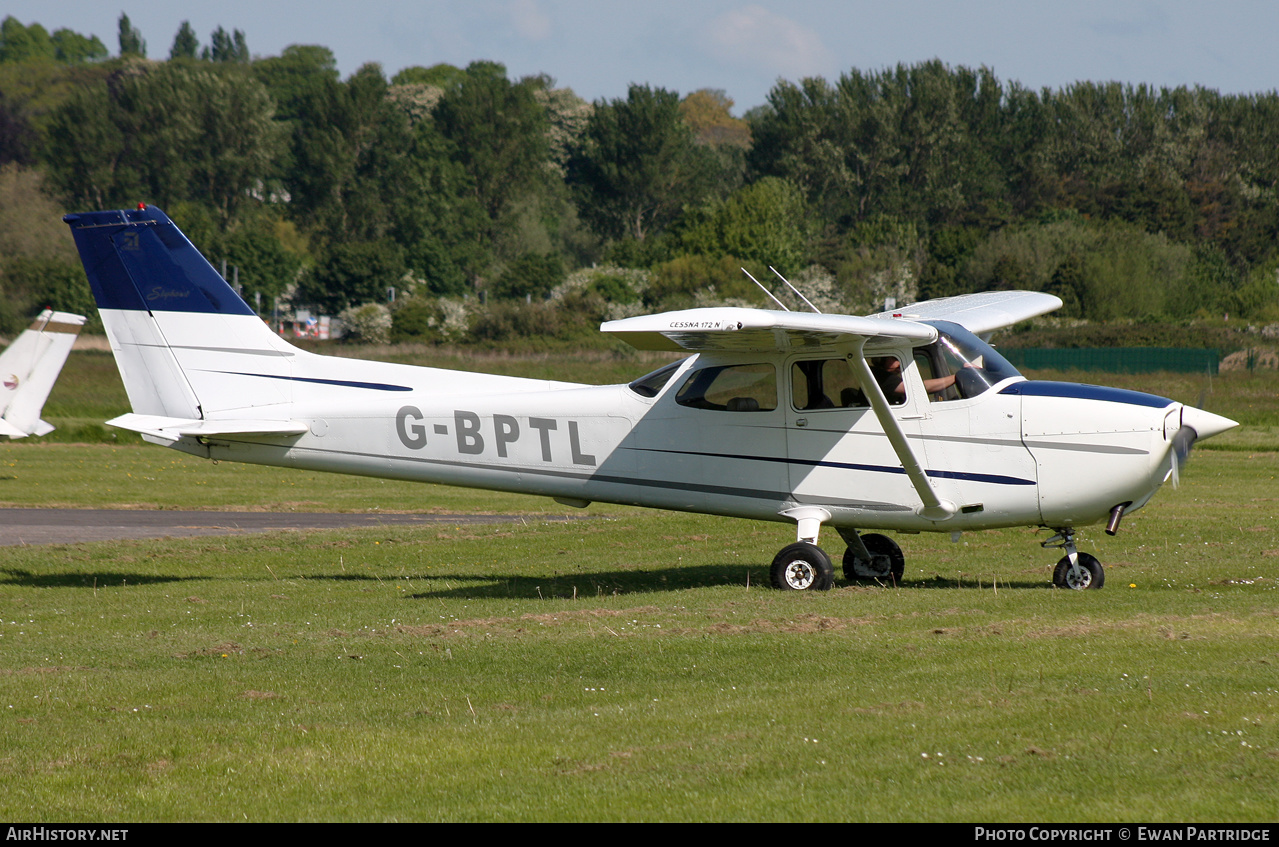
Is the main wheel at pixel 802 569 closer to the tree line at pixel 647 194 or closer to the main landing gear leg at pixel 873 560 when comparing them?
the main landing gear leg at pixel 873 560

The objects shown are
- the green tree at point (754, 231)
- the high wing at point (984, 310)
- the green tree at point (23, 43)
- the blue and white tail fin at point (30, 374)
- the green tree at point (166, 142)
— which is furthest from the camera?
the green tree at point (23, 43)

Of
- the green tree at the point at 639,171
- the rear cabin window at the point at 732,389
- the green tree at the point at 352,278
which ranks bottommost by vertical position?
the rear cabin window at the point at 732,389

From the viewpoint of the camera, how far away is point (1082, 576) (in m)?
11.4

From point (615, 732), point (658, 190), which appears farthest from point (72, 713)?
point (658, 190)

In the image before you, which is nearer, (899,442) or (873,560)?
(899,442)

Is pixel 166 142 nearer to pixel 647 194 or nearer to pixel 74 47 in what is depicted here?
pixel 647 194

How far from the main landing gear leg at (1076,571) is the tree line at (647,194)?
53.9 metres

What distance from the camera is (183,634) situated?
33.1 ft

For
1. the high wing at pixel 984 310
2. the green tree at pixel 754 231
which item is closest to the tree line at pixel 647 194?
the green tree at pixel 754 231

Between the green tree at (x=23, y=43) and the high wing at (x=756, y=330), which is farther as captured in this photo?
Result: the green tree at (x=23, y=43)

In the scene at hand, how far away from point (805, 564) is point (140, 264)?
25.1ft

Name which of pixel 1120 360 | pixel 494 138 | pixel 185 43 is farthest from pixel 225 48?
pixel 1120 360

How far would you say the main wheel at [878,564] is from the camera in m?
12.9

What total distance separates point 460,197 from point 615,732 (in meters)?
108
